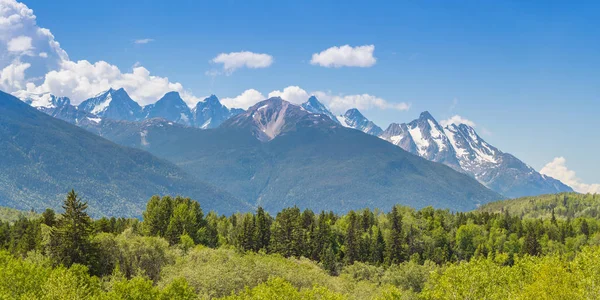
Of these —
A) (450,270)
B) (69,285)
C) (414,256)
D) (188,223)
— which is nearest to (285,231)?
(188,223)

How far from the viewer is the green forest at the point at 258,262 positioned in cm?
8288

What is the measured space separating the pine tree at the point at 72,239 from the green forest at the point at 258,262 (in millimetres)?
215

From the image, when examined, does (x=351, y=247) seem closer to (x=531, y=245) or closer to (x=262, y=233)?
(x=262, y=233)

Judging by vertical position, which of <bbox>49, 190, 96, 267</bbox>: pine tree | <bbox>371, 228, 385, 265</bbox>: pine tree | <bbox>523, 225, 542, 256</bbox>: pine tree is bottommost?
<bbox>49, 190, 96, 267</bbox>: pine tree

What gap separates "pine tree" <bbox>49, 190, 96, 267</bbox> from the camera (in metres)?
108

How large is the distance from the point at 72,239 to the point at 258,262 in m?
38.3

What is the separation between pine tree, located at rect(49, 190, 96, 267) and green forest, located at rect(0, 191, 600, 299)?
215 mm

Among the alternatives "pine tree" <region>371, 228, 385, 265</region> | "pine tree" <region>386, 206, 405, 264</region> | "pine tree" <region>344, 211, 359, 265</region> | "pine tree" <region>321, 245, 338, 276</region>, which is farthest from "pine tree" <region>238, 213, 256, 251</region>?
"pine tree" <region>386, 206, 405, 264</region>

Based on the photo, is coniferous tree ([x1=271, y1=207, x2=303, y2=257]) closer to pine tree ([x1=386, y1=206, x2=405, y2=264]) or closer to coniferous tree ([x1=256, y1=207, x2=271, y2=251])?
coniferous tree ([x1=256, y1=207, x2=271, y2=251])

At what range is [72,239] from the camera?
358 ft

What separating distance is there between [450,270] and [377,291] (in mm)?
47554

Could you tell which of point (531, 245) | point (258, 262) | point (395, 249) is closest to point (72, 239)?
point (258, 262)

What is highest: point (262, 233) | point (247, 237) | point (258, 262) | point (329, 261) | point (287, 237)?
point (262, 233)

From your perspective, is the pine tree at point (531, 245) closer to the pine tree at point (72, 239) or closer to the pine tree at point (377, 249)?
the pine tree at point (377, 249)
